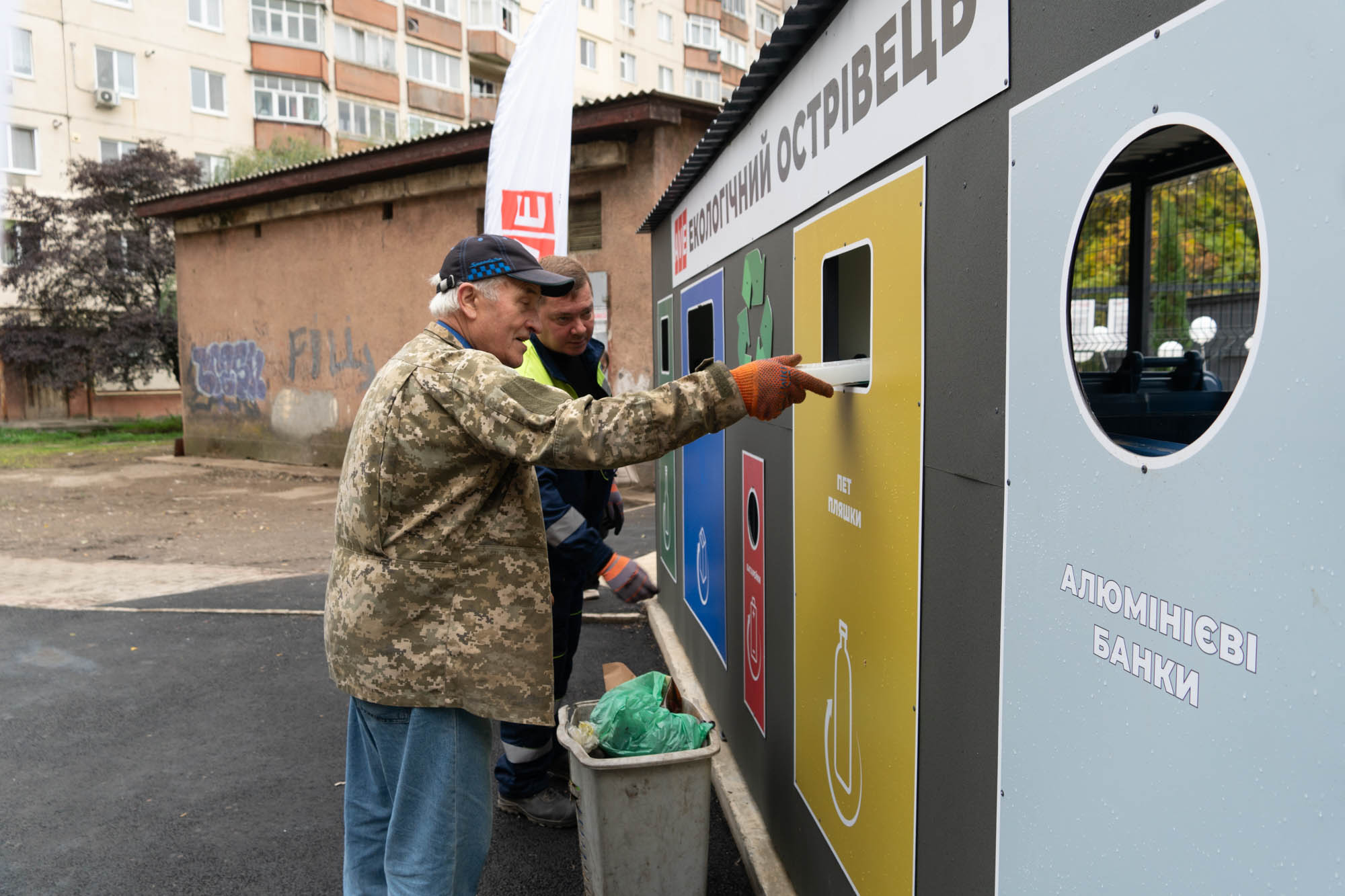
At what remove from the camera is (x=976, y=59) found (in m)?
1.70

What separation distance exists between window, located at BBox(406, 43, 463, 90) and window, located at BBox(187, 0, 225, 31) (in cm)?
602

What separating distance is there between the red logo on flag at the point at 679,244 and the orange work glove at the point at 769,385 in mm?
2982

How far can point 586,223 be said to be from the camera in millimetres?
13000

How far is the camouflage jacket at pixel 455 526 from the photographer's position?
2203mm

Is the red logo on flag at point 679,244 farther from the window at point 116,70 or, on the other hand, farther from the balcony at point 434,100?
the balcony at point 434,100

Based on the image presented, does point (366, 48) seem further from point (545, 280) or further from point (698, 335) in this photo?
point (545, 280)

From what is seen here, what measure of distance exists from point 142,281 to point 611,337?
59.6ft

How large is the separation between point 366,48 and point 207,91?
544 centimetres

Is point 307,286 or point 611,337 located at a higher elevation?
point 307,286

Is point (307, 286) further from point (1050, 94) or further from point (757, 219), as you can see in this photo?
point (1050, 94)

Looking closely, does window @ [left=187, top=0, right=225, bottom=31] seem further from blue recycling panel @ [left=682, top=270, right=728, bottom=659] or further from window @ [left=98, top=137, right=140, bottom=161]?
blue recycling panel @ [left=682, top=270, right=728, bottom=659]

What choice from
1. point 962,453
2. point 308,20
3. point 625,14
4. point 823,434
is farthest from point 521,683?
point 625,14

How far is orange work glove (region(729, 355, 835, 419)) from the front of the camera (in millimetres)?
2236

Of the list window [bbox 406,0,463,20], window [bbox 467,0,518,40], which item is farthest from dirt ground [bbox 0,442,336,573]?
window [bbox 467,0,518,40]
